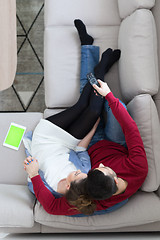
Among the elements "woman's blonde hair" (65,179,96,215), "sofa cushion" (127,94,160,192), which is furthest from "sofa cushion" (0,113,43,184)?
"sofa cushion" (127,94,160,192)

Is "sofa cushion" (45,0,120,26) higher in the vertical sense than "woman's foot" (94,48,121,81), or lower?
higher

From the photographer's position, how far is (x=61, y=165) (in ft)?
5.09

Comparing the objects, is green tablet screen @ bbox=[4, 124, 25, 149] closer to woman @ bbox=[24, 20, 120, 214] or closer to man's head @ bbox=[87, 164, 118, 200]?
woman @ bbox=[24, 20, 120, 214]

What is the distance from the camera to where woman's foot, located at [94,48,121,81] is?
168cm

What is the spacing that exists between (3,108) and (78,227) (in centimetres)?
119

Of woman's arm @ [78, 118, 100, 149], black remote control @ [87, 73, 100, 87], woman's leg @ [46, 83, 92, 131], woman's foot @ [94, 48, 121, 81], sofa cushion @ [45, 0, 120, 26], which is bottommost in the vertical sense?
woman's arm @ [78, 118, 100, 149]

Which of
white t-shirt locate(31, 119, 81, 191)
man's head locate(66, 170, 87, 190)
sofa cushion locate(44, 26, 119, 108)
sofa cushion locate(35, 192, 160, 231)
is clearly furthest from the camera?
sofa cushion locate(44, 26, 119, 108)

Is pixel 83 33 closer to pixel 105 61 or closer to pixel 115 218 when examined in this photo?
pixel 105 61

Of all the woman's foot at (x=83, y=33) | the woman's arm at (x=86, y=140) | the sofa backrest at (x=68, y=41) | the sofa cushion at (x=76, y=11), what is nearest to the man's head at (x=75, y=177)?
the woman's arm at (x=86, y=140)

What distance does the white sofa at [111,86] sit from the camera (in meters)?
1.46

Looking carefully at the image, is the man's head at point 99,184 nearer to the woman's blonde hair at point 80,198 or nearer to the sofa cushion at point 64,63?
the woman's blonde hair at point 80,198

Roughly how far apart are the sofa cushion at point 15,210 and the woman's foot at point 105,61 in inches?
34.6

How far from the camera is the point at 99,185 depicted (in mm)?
1186

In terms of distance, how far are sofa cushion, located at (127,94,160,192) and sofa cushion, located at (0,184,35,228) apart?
67cm
